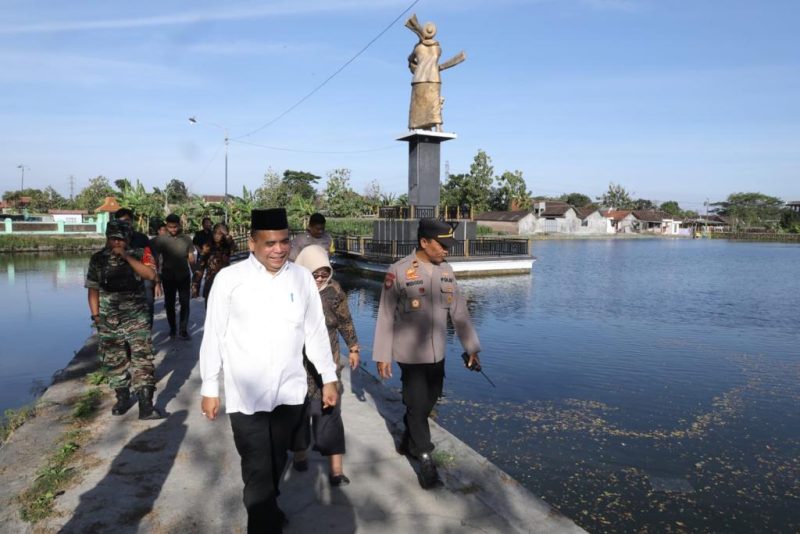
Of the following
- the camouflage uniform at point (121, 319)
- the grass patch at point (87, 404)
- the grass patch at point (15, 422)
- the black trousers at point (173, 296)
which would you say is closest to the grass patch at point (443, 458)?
the camouflage uniform at point (121, 319)

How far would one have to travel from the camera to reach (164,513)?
11.7 ft

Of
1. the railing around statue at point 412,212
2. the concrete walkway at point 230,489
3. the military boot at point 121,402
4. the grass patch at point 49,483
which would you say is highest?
the railing around statue at point 412,212

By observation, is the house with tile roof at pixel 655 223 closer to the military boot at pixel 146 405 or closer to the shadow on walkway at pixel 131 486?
the military boot at pixel 146 405

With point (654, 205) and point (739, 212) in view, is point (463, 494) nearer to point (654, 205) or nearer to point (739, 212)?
point (739, 212)

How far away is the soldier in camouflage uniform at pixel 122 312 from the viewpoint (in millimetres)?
5105

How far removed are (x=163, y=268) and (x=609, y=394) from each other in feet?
22.2

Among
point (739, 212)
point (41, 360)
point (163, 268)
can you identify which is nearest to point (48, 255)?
point (41, 360)

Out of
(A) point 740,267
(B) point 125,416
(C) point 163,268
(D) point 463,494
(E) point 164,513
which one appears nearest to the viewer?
(E) point 164,513

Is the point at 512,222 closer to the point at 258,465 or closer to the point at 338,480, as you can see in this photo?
the point at 338,480

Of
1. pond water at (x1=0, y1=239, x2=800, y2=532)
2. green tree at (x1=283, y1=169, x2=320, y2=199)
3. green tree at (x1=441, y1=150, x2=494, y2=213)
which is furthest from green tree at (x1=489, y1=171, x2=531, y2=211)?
pond water at (x1=0, y1=239, x2=800, y2=532)

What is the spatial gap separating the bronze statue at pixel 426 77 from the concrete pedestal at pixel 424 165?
55 cm

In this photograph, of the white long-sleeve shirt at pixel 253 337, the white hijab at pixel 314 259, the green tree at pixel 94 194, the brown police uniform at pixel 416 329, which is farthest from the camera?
the green tree at pixel 94 194

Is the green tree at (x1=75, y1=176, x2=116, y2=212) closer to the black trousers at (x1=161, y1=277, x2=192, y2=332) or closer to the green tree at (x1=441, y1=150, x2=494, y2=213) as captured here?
the green tree at (x1=441, y1=150, x2=494, y2=213)

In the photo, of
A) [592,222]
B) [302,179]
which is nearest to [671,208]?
[592,222]
